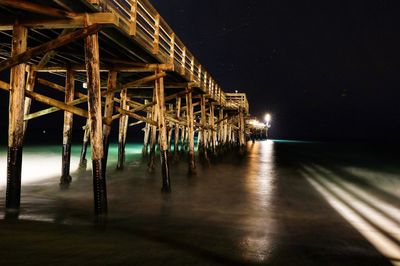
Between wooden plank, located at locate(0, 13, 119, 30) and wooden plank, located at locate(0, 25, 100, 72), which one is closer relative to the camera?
wooden plank, located at locate(0, 25, 100, 72)

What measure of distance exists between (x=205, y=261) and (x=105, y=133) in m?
5.60

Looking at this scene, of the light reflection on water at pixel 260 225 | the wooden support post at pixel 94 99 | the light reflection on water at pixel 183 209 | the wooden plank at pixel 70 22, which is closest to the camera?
the light reflection on water at pixel 260 225

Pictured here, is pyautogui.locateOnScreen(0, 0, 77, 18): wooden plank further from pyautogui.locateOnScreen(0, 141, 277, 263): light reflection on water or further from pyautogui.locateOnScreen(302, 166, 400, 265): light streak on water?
pyautogui.locateOnScreen(302, 166, 400, 265): light streak on water

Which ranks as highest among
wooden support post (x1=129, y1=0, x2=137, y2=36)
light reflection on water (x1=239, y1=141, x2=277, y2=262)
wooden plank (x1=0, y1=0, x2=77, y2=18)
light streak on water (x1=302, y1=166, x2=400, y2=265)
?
wooden support post (x1=129, y1=0, x2=137, y2=36)

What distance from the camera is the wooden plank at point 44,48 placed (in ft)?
14.4

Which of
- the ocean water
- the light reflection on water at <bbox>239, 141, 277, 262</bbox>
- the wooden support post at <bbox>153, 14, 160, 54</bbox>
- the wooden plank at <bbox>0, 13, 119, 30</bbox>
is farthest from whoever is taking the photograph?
the wooden support post at <bbox>153, 14, 160, 54</bbox>

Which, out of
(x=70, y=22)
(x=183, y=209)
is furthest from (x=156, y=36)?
(x=183, y=209)

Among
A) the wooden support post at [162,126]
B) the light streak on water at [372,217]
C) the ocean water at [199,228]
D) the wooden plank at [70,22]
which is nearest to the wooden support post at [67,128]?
the ocean water at [199,228]

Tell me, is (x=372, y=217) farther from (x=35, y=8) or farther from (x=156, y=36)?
(x=35, y=8)

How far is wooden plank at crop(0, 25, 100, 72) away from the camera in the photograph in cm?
439

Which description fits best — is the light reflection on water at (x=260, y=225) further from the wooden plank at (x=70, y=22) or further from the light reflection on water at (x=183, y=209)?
the wooden plank at (x=70, y=22)

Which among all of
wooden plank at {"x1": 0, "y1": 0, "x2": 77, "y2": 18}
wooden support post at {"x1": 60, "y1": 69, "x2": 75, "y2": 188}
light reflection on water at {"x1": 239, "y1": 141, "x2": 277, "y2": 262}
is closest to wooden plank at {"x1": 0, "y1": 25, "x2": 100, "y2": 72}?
wooden plank at {"x1": 0, "y1": 0, "x2": 77, "y2": 18}

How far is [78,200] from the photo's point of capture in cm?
668

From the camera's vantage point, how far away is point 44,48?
14.7 ft
